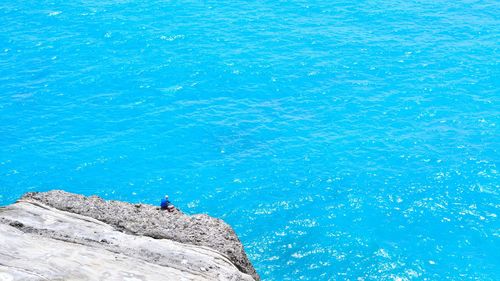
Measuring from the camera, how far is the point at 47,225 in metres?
25.5

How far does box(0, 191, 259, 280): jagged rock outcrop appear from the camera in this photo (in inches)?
884

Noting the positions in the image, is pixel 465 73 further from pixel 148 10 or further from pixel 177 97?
pixel 148 10

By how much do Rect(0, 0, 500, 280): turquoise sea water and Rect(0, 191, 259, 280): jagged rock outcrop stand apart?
16.1m

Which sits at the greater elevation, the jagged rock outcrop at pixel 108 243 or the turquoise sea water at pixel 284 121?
the turquoise sea water at pixel 284 121

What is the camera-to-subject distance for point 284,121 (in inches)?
2282

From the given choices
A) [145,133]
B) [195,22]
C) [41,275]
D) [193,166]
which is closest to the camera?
[41,275]

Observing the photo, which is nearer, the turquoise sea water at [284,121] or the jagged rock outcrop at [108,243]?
the jagged rock outcrop at [108,243]

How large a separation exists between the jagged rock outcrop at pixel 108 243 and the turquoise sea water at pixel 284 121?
1607 cm

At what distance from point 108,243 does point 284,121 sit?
34552mm

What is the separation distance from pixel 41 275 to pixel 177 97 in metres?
41.6

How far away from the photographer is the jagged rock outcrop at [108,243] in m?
22.5

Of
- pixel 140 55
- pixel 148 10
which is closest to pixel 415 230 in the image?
pixel 140 55

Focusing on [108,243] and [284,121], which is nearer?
[108,243]

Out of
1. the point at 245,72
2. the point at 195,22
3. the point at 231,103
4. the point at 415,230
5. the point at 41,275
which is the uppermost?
the point at 195,22
